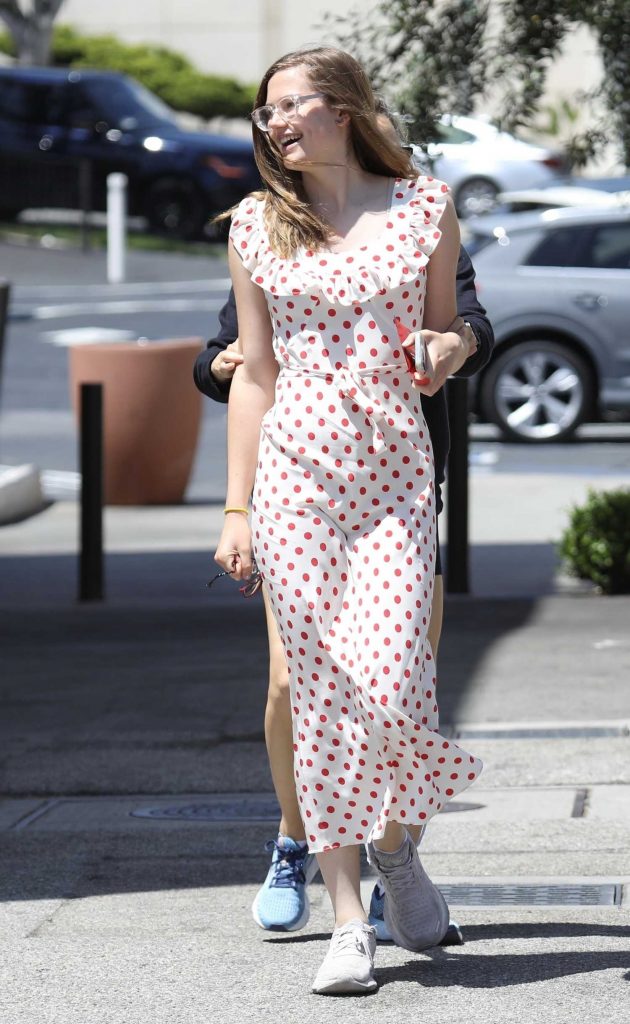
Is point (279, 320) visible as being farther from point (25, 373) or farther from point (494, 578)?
point (25, 373)

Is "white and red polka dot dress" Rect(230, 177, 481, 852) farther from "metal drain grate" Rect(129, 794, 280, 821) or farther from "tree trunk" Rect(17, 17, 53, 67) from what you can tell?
"tree trunk" Rect(17, 17, 53, 67)

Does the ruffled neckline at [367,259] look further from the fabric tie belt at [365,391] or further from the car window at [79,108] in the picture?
the car window at [79,108]

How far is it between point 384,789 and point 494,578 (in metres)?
5.70

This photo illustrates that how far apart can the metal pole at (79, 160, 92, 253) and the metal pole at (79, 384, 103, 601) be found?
56.8ft

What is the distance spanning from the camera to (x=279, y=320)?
12.7 ft

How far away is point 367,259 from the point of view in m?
3.81

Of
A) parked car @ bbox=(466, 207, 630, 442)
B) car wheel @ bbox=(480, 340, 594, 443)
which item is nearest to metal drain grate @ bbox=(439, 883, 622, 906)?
parked car @ bbox=(466, 207, 630, 442)

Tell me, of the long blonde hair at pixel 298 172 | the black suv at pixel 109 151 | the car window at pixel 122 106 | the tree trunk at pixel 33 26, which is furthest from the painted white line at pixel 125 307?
the long blonde hair at pixel 298 172

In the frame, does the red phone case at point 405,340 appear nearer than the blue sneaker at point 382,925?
Yes

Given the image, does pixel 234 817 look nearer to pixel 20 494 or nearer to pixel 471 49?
pixel 471 49

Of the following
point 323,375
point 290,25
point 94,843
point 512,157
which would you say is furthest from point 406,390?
point 290,25

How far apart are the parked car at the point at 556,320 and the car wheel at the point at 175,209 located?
12425 mm

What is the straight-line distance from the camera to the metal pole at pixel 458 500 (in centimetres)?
888

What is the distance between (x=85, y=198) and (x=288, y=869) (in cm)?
2264
